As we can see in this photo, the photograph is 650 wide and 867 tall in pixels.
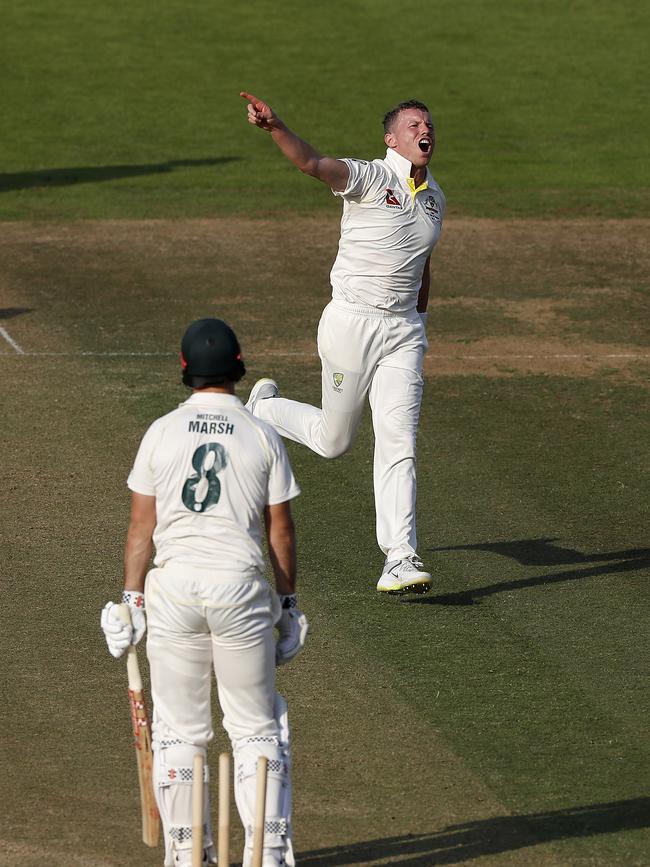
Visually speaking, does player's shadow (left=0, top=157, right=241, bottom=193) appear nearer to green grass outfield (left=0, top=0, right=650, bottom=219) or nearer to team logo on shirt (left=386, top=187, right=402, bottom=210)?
green grass outfield (left=0, top=0, right=650, bottom=219)

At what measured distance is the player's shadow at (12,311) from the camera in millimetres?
15828

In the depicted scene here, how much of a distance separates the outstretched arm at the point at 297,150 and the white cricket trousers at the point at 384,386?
2.71 ft

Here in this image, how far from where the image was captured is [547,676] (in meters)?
8.29

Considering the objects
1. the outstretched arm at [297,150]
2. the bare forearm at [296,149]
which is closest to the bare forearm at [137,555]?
the outstretched arm at [297,150]

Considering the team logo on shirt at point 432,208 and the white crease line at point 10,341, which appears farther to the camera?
the white crease line at point 10,341

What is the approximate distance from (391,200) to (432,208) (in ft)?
1.03

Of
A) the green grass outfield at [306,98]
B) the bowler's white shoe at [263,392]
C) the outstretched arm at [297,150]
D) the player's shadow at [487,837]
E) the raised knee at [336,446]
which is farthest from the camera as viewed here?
the green grass outfield at [306,98]

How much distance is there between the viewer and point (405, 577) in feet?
29.9

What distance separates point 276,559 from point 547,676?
102 inches

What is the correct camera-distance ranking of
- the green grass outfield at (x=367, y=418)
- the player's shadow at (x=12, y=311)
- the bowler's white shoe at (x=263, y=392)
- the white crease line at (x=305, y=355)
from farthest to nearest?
the player's shadow at (x=12, y=311) → the white crease line at (x=305, y=355) → the bowler's white shoe at (x=263, y=392) → the green grass outfield at (x=367, y=418)

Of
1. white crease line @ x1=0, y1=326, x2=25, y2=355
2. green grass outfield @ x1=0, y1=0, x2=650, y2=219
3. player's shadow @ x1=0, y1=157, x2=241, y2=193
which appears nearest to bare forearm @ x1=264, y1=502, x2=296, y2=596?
white crease line @ x1=0, y1=326, x2=25, y2=355

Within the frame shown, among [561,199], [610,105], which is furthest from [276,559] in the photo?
[610,105]

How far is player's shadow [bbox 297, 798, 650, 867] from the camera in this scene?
6.48m

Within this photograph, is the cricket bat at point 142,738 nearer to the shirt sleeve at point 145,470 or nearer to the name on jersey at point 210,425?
the shirt sleeve at point 145,470
